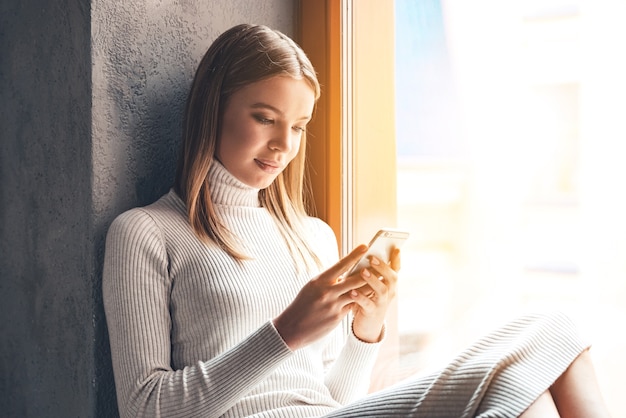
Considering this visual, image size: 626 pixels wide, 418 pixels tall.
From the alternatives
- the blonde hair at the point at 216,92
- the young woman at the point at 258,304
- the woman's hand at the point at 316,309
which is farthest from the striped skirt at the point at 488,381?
the blonde hair at the point at 216,92

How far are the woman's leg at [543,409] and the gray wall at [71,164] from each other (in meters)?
0.79

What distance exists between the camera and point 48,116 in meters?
1.34

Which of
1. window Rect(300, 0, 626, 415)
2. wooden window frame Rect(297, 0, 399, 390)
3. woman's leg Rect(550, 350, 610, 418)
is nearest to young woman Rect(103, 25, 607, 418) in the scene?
woman's leg Rect(550, 350, 610, 418)

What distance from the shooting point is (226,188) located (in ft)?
4.69

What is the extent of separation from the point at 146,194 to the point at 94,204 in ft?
0.49

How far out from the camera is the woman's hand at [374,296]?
1.26 metres

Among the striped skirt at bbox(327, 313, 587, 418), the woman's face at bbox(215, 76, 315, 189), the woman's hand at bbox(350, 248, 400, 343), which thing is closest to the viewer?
the striped skirt at bbox(327, 313, 587, 418)

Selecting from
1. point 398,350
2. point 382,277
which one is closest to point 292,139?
point 382,277

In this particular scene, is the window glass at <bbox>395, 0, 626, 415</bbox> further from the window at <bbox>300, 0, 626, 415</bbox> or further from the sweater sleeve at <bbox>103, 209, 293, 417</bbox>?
the sweater sleeve at <bbox>103, 209, 293, 417</bbox>

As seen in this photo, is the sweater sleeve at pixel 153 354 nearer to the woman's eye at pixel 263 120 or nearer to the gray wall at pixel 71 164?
the gray wall at pixel 71 164

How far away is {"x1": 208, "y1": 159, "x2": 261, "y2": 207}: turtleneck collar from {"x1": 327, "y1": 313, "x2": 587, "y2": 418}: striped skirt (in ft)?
1.79

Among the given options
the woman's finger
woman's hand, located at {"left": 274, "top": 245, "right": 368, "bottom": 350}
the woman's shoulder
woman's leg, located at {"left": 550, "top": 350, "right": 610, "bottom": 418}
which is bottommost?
woman's leg, located at {"left": 550, "top": 350, "right": 610, "bottom": 418}

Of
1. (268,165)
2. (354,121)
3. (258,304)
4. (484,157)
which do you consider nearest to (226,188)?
(268,165)

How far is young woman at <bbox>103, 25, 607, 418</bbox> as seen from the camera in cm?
103
